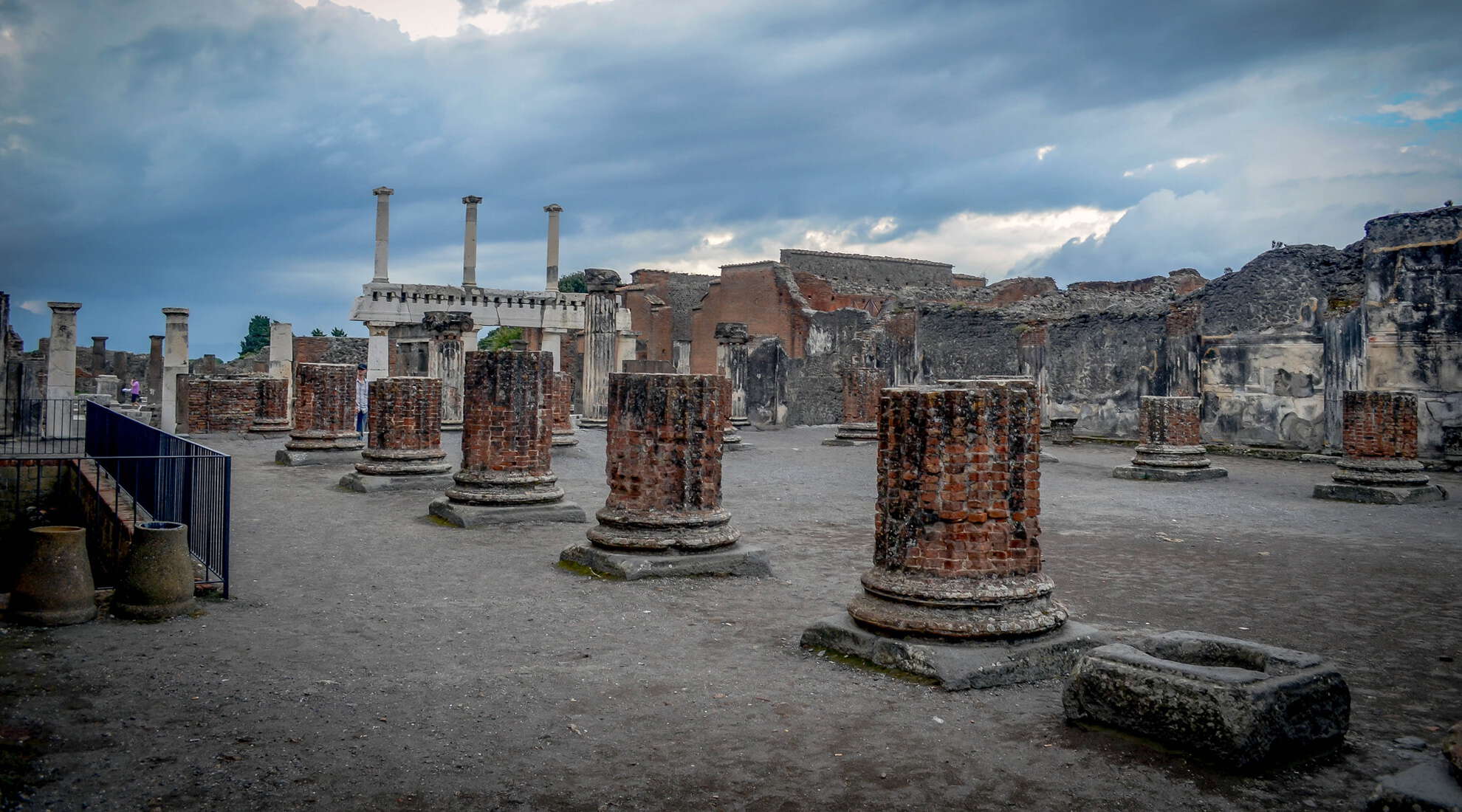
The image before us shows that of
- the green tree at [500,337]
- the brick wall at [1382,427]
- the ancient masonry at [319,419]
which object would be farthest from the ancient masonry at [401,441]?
the green tree at [500,337]

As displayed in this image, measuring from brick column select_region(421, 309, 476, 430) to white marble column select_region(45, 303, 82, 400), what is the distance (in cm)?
727

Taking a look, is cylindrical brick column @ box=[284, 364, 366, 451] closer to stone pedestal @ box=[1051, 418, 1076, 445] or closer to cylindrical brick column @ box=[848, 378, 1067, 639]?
cylindrical brick column @ box=[848, 378, 1067, 639]

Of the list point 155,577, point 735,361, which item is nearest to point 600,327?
point 735,361

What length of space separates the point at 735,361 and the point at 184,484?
64.0ft

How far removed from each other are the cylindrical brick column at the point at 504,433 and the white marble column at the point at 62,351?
1468cm

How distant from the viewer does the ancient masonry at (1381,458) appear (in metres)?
12.8

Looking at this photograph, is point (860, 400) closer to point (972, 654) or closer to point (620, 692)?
point (972, 654)

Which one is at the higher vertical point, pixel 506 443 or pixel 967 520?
pixel 506 443

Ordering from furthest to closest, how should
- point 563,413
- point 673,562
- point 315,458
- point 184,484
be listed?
1. point 563,413
2. point 315,458
3. point 184,484
4. point 673,562

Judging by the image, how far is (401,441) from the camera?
1296 cm

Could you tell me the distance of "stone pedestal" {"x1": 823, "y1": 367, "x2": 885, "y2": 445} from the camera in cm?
2292

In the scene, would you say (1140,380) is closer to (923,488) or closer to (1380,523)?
(1380,523)

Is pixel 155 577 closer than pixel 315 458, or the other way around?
pixel 155 577

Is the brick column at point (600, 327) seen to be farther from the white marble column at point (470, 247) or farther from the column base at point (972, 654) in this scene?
the column base at point (972, 654)
